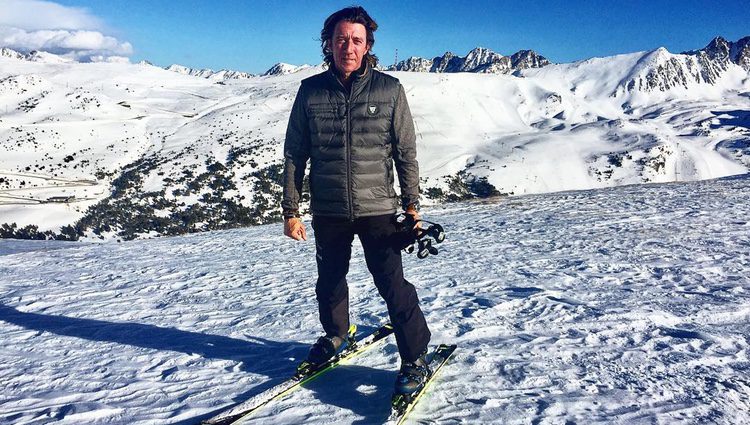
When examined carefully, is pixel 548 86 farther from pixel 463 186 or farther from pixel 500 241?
pixel 500 241

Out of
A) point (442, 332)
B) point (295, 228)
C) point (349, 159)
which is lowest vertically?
point (442, 332)

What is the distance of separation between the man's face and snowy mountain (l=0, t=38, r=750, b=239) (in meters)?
27.3

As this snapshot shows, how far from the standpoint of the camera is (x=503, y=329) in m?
5.38

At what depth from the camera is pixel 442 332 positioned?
540 centimetres

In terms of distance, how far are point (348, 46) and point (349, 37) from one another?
0.07 meters

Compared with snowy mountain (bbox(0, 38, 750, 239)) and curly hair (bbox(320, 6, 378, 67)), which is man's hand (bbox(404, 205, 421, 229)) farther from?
snowy mountain (bbox(0, 38, 750, 239))

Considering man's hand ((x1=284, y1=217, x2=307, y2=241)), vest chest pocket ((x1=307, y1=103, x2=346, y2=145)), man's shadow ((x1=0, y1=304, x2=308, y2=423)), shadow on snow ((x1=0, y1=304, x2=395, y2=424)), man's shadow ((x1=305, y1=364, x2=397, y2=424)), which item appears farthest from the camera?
man's shadow ((x1=0, y1=304, x2=308, y2=423))

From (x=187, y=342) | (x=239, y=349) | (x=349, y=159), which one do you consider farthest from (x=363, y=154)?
(x=187, y=342)

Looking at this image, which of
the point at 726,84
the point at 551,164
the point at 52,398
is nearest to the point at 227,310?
the point at 52,398

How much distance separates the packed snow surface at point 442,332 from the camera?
3.89 m

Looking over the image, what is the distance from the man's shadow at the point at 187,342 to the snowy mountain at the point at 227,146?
23.3 meters

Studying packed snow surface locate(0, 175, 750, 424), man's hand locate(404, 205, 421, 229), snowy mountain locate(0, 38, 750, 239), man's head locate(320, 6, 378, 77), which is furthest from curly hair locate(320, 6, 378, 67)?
snowy mountain locate(0, 38, 750, 239)

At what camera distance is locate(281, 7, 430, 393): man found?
3.91m

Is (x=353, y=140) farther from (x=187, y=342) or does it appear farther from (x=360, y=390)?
(x=187, y=342)
